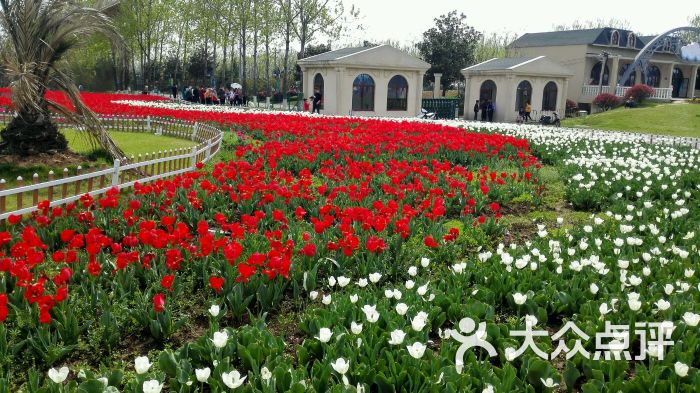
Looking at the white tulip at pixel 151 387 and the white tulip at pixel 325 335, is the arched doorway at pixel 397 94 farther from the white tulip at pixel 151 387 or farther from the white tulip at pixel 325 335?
the white tulip at pixel 151 387

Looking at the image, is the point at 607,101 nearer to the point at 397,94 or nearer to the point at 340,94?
the point at 397,94

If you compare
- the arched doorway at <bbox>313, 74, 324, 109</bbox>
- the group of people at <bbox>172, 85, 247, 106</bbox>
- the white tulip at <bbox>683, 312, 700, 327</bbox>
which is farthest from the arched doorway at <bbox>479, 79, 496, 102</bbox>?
the white tulip at <bbox>683, 312, 700, 327</bbox>

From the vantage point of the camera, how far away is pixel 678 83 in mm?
A: 58250

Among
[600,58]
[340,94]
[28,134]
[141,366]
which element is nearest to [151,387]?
[141,366]

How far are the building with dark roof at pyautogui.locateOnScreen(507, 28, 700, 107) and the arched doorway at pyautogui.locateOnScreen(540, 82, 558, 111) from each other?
6923mm

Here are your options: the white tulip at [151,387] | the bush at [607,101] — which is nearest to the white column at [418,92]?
the bush at [607,101]

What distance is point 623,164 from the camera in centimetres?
1091

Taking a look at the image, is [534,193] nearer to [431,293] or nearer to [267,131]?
[431,293]

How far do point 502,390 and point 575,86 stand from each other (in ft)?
166

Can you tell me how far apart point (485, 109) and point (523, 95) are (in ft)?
9.52

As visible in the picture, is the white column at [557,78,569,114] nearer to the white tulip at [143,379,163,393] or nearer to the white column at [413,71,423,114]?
the white column at [413,71,423,114]

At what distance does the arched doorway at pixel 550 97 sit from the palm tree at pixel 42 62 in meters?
34.4

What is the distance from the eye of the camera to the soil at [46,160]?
11.4 meters

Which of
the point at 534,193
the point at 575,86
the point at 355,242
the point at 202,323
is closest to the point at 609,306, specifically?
the point at 355,242
